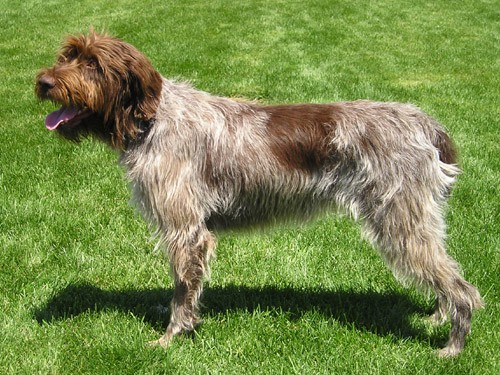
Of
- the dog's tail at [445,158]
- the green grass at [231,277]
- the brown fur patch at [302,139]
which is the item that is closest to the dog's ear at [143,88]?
the brown fur patch at [302,139]

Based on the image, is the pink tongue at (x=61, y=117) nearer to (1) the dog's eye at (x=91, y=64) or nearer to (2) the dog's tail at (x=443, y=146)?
(1) the dog's eye at (x=91, y=64)

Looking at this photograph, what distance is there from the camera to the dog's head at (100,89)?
3602 millimetres

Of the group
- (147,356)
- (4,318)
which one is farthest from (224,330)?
(4,318)

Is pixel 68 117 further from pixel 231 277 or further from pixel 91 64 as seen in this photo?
pixel 231 277

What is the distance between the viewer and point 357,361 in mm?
3811

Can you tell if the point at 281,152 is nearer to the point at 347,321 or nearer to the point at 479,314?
the point at 347,321

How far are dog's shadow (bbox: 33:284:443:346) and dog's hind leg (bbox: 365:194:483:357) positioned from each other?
32 cm

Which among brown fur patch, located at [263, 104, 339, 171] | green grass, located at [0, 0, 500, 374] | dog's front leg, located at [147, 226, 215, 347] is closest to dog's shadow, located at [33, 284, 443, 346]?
green grass, located at [0, 0, 500, 374]

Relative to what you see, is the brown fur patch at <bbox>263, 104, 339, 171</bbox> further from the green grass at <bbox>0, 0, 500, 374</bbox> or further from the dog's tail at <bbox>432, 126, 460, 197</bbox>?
the green grass at <bbox>0, 0, 500, 374</bbox>

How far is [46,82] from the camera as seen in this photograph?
3588 millimetres

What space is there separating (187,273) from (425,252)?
1486 millimetres

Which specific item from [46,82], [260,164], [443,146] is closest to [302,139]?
[260,164]

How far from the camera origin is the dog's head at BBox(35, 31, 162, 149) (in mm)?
3602

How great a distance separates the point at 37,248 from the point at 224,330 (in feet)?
6.35
